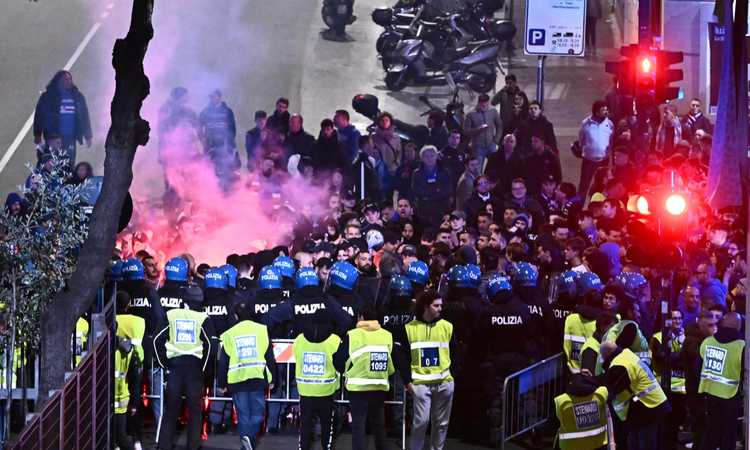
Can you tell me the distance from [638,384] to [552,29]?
35.7ft

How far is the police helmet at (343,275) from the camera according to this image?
16734 mm

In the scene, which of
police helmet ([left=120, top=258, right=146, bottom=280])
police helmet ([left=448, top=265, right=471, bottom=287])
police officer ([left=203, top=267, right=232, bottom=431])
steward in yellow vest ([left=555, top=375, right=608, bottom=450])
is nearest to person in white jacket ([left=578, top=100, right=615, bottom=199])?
police helmet ([left=448, top=265, right=471, bottom=287])

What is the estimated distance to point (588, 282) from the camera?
17.4 meters

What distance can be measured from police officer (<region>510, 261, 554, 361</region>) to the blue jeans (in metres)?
3.27

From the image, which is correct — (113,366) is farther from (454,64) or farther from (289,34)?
(289,34)

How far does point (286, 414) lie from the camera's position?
60.7ft

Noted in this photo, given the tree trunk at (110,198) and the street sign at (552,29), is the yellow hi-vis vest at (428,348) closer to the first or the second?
the tree trunk at (110,198)

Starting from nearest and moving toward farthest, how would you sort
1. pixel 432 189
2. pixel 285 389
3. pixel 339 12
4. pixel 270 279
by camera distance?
pixel 270 279 < pixel 285 389 < pixel 432 189 < pixel 339 12

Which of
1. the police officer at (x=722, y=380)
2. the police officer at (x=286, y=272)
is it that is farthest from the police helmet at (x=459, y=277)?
the police officer at (x=722, y=380)

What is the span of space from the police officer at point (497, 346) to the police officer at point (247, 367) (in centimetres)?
254

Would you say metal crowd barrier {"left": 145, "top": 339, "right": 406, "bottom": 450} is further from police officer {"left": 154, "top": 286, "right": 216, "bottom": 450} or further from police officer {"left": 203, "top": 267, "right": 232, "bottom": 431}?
police officer {"left": 154, "top": 286, "right": 216, "bottom": 450}

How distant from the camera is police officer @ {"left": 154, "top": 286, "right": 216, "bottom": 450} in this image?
53.6 feet

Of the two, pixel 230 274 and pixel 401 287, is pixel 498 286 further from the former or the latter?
pixel 230 274

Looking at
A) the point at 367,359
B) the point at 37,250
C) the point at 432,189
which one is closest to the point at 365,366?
the point at 367,359
